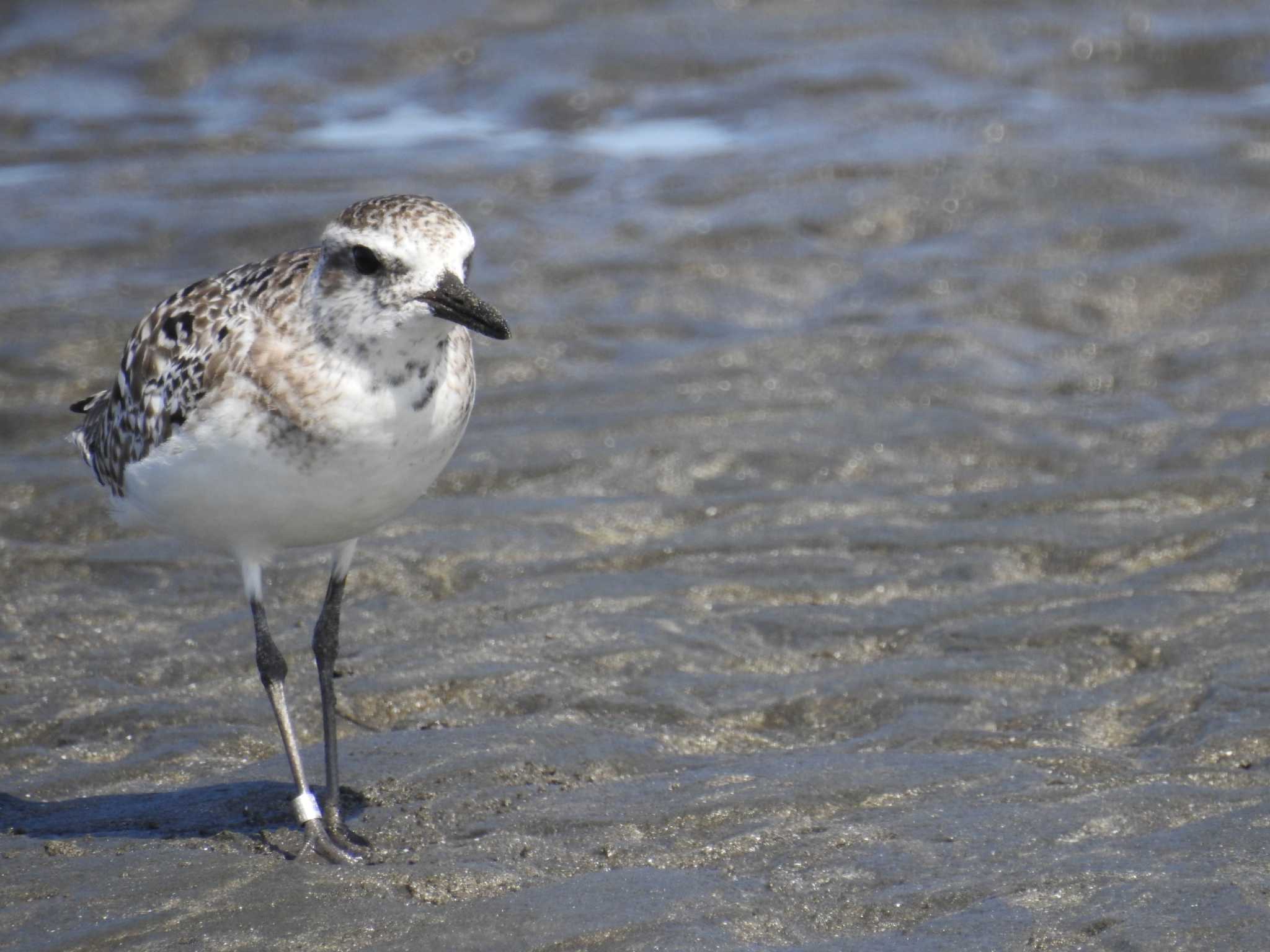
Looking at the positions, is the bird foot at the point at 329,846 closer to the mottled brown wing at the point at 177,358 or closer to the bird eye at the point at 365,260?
the mottled brown wing at the point at 177,358

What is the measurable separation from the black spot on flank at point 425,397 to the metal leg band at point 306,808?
1.43 metres

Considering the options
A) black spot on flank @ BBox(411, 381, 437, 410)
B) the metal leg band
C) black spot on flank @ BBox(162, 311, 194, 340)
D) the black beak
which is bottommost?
the metal leg band

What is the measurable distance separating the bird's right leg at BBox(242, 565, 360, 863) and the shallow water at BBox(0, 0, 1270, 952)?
0.17 m

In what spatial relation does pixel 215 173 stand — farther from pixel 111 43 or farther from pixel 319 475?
pixel 319 475

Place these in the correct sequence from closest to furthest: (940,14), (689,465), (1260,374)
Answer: (689,465) → (1260,374) → (940,14)

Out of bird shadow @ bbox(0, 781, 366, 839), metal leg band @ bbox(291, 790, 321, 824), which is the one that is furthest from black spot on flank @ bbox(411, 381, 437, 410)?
bird shadow @ bbox(0, 781, 366, 839)

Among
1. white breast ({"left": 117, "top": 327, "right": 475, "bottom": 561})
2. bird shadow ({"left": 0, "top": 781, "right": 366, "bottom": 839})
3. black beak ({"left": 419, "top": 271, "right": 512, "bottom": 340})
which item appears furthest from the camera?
bird shadow ({"left": 0, "top": 781, "right": 366, "bottom": 839})

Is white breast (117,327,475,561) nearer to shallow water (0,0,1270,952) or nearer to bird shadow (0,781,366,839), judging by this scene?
bird shadow (0,781,366,839)

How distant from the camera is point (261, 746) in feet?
21.2

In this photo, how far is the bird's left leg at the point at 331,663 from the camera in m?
5.91

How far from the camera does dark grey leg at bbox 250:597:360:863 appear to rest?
5633 mm

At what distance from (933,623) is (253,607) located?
2.86 m

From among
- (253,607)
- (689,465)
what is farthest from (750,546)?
(253,607)

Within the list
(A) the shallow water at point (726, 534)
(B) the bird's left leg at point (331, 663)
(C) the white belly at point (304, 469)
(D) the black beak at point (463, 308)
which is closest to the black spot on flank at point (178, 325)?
(C) the white belly at point (304, 469)
